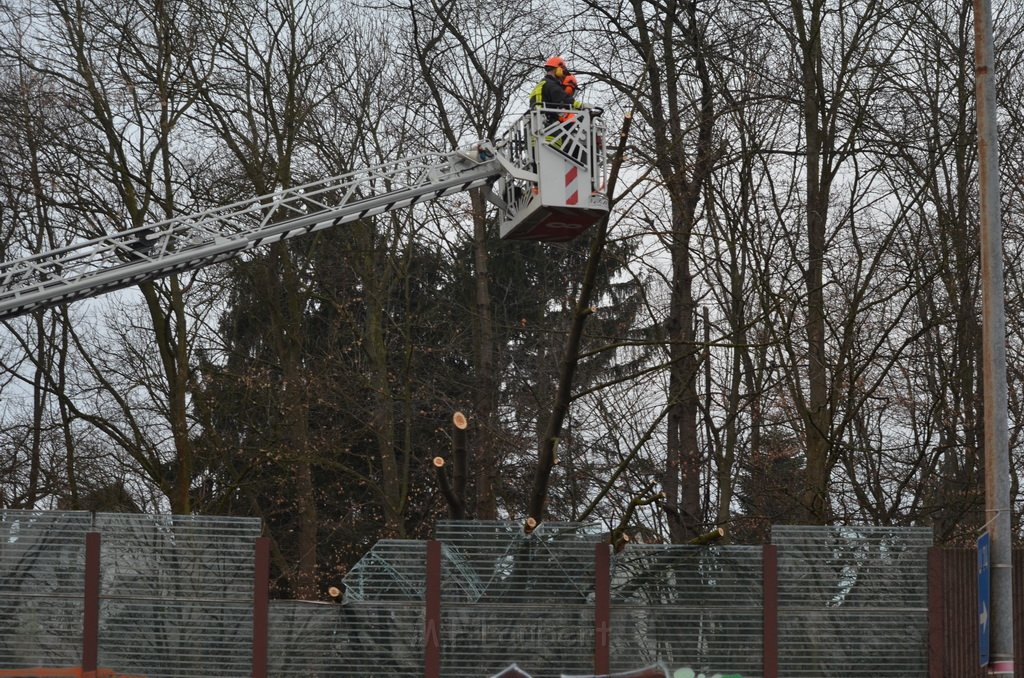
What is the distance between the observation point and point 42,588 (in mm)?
13867

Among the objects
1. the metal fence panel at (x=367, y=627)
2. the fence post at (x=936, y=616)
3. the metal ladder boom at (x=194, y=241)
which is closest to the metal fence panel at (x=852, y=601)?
the fence post at (x=936, y=616)

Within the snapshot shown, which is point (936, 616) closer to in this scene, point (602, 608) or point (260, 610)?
point (602, 608)

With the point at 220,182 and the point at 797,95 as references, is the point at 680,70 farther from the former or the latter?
the point at 220,182

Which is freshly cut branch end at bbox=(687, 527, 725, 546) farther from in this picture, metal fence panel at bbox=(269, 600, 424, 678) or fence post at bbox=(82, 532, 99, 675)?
fence post at bbox=(82, 532, 99, 675)

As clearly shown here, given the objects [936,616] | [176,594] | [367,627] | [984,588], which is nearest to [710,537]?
[936,616]

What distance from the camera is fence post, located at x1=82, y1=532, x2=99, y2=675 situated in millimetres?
13727

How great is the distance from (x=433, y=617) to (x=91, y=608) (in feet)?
11.8

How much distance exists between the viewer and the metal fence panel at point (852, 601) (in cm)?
1402

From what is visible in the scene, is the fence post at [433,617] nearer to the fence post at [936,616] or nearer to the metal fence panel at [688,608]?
the metal fence panel at [688,608]

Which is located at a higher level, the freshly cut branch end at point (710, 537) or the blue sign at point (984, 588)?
the freshly cut branch end at point (710, 537)

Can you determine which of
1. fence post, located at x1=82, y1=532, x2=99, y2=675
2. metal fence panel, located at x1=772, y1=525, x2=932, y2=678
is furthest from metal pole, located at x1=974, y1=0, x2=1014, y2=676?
fence post, located at x1=82, y1=532, x2=99, y2=675

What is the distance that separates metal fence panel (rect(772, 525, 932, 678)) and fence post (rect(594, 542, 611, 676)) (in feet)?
6.05

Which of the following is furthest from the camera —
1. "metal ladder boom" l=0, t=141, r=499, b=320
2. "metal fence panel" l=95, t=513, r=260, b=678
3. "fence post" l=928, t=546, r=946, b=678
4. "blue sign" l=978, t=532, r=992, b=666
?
"fence post" l=928, t=546, r=946, b=678

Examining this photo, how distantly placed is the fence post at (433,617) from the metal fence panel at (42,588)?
143 inches
